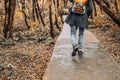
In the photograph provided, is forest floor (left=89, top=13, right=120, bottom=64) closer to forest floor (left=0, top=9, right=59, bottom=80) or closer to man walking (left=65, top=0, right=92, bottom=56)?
man walking (left=65, top=0, right=92, bottom=56)

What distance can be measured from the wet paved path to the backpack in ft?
4.59

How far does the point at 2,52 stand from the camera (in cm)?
1255

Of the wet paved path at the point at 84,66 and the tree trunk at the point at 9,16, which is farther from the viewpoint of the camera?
the tree trunk at the point at 9,16

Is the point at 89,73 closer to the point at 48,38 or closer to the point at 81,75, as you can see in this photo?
the point at 81,75

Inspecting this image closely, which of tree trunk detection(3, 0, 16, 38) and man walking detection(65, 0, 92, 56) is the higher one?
man walking detection(65, 0, 92, 56)

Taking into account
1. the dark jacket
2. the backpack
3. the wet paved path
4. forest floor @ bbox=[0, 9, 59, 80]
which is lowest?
forest floor @ bbox=[0, 9, 59, 80]

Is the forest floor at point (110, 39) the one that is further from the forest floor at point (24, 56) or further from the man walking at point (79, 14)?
the forest floor at point (24, 56)

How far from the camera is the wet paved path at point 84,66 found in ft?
23.9

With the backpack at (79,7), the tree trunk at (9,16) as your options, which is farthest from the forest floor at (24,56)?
the backpack at (79,7)

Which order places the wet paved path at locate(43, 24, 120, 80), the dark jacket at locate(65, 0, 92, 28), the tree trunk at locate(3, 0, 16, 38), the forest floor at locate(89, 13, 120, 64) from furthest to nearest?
the tree trunk at locate(3, 0, 16, 38), the forest floor at locate(89, 13, 120, 64), the dark jacket at locate(65, 0, 92, 28), the wet paved path at locate(43, 24, 120, 80)

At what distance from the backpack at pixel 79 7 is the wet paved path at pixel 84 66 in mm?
1400

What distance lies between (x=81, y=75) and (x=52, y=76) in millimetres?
708

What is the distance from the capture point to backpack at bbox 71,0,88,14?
8.96 m

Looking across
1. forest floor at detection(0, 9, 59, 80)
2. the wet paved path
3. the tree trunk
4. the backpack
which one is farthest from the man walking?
the tree trunk
